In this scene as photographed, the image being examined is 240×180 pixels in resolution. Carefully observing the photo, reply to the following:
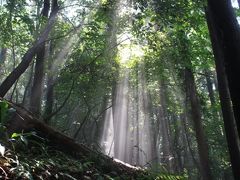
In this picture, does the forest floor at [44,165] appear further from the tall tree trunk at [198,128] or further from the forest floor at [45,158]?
the tall tree trunk at [198,128]

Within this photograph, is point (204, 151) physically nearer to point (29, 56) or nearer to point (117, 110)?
point (117, 110)

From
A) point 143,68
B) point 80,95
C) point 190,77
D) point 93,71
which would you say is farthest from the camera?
point 143,68

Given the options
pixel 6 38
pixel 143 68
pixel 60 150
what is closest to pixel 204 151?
pixel 143 68

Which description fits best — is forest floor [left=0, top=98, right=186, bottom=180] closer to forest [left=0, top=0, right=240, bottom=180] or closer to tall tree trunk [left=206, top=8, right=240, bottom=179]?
forest [left=0, top=0, right=240, bottom=180]

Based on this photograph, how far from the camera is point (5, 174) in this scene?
159 inches

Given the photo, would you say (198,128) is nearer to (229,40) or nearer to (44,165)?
(229,40)

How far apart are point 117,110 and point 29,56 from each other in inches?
334

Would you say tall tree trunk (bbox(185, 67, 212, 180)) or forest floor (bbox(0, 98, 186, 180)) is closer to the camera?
forest floor (bbox(0, 98, 186, 180))

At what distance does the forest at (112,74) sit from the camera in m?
5.90

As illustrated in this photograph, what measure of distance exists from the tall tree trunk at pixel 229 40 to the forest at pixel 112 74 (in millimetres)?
17

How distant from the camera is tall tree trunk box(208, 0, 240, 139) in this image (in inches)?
224

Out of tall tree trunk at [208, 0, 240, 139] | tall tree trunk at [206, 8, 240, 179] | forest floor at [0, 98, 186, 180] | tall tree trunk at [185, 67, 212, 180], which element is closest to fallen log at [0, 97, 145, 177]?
forest floor at [0, 98, 186, 180]

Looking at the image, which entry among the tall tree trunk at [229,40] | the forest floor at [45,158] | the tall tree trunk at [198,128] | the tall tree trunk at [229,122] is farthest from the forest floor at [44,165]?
the tall tree trunk at [198,128]

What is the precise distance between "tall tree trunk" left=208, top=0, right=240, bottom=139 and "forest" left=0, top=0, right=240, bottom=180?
17 mm
